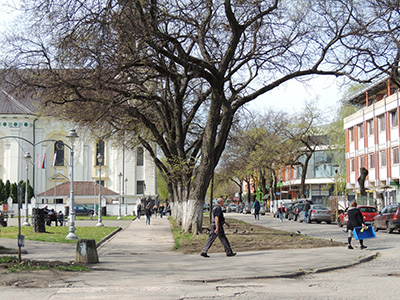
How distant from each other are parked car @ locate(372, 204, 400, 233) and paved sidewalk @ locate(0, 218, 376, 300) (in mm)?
11805

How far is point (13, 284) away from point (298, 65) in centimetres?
1674

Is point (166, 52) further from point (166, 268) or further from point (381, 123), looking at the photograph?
point (381, 123)

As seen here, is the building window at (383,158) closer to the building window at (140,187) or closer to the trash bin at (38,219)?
the trash bin at (38,219)

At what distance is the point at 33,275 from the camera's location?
13.0 metres

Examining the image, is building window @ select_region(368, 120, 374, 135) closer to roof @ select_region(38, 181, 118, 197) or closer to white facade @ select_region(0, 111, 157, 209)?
roof @ select_region(38, 181, 118, 197)

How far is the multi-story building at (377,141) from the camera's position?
52969mm

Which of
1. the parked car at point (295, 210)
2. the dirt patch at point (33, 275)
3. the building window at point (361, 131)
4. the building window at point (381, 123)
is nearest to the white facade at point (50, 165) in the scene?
the building window at point (361, 131)

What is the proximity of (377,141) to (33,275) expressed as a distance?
48.9 m

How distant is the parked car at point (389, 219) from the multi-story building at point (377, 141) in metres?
18.6

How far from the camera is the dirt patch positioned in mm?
11930

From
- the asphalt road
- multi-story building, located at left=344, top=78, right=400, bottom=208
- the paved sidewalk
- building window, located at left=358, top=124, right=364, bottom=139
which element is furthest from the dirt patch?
building window, located at left=358, top=124, right=364, bottom=139

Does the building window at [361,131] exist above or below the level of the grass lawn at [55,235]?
above

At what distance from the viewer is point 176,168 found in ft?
94.1

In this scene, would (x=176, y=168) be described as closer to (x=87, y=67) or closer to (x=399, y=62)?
(x=87, y=67)
